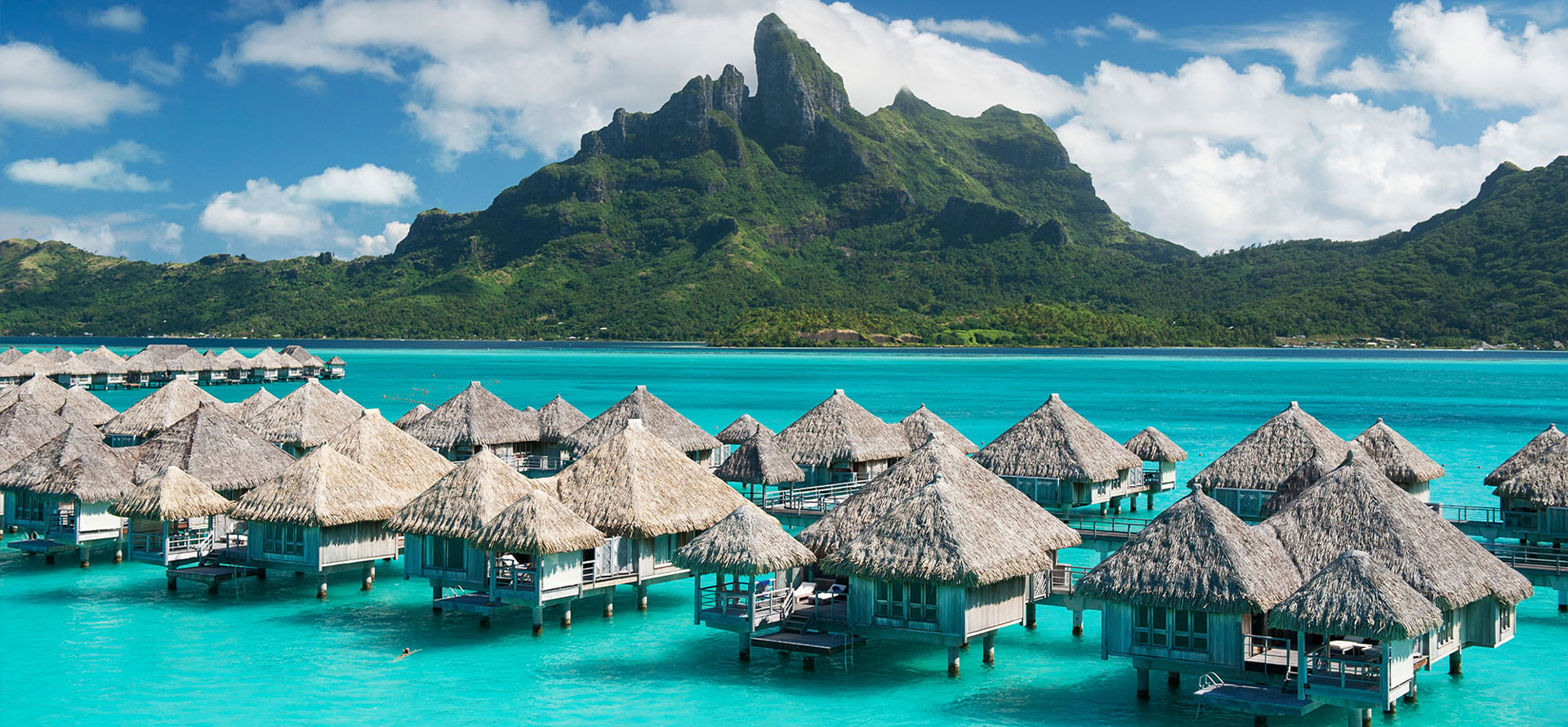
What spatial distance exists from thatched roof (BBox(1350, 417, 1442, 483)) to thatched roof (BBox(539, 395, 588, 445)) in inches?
938

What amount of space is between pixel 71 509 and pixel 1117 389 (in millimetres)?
86232

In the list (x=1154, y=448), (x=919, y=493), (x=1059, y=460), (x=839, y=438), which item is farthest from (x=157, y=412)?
(x=919, y=493)

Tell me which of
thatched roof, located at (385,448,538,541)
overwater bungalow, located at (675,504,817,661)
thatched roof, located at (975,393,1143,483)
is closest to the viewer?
overwater bungalow, located at (675,504,817,661)

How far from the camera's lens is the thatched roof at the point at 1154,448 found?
38.2 meters

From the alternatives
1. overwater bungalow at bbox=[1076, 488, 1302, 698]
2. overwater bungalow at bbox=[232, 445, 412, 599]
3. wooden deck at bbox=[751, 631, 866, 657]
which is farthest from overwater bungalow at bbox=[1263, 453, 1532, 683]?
overwater bungalow at bbox=[232, 445, 412, 599]

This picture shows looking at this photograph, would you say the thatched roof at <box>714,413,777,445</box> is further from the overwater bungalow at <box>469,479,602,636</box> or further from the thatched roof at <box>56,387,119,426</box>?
the thatched roof at <box>56,387,119,426</box>

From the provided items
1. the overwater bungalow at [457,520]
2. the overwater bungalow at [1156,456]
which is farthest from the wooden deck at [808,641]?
the overwater bungalow at [1156,456]

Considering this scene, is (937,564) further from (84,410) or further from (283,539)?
(84,410)

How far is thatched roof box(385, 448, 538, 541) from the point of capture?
2394 centimetres

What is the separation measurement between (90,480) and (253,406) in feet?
48.9

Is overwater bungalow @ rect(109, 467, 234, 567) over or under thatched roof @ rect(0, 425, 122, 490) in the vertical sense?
under

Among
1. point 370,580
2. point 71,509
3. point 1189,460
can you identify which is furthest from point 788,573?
point 1189,460

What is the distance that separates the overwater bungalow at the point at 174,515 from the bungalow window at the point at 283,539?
130 cm

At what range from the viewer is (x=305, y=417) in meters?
41.6
